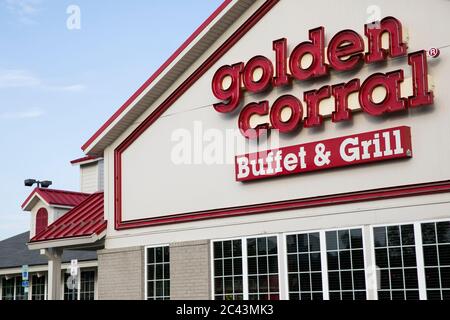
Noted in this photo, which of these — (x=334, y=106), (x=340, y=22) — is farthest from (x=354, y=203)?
(x=340, y=22)

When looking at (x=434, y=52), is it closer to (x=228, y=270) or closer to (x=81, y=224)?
(x=228, y=270)

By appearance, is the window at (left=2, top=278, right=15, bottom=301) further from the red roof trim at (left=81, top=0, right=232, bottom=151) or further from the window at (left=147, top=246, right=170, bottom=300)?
the window at (left=147, top=246, right=170, bottom=300)

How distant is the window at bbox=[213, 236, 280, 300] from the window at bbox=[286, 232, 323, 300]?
1.61ft

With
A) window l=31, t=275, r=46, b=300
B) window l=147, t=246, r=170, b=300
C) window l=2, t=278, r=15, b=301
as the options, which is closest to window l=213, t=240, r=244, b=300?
window l=147, t=246, r=170, b=300

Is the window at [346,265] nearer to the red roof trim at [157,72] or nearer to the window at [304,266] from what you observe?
the window at [304,266]

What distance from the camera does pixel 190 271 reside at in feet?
67.1

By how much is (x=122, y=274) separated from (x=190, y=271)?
305 cm

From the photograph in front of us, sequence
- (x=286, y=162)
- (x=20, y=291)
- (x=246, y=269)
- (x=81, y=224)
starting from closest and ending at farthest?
(x=286, y=162) → (x=246, y=269) → (x=81, y=224) → (x=20, y=291)

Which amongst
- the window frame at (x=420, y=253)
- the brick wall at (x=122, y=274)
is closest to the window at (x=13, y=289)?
the brick wall at (x=122, y=274)

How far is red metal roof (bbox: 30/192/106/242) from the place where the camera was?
23.2m

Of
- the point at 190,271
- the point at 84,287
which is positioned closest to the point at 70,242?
the point at 190,271

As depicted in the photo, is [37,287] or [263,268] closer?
[263,268]

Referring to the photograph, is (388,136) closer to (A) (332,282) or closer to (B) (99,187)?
(A) (332,282)
